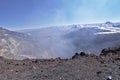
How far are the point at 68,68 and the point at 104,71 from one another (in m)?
2.34

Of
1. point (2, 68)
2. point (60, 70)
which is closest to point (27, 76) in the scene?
point (60, 70)

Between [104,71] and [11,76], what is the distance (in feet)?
17.1

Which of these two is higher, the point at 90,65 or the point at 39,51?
the point at 90,65

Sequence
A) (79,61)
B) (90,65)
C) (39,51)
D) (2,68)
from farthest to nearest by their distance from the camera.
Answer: (39,51)
(2,68)
(79,61)
(90,65)

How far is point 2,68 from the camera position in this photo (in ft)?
55.9

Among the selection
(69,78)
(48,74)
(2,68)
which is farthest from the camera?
(2,68)

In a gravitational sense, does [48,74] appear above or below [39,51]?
above

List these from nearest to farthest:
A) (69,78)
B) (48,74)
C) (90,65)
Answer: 1. (69,78)
2. (48,74)
3. (90,65)

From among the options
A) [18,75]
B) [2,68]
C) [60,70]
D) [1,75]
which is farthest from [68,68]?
[2,68]

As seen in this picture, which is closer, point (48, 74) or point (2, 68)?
point (48, 74)

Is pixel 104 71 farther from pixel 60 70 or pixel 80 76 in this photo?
pixel 60 70

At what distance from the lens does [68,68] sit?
13.8 m

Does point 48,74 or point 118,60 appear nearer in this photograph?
point 48,74

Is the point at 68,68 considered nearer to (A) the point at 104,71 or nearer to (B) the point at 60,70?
(B) the point at 60,70
